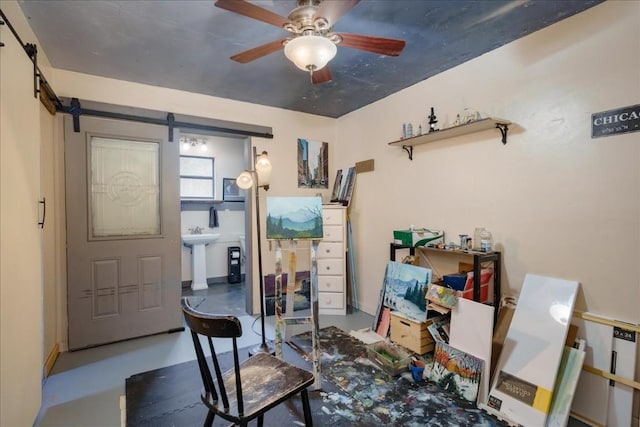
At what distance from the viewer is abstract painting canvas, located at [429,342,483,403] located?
2.18 metres

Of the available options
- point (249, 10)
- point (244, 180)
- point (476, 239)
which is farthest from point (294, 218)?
point (476, 239)

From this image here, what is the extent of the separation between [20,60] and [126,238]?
188 centimetres

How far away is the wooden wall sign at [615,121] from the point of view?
1874 millimetres

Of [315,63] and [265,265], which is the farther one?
[265,265]

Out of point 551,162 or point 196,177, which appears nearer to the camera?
point 551,162

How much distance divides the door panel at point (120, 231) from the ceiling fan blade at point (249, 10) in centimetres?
231

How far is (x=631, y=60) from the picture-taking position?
1884mm

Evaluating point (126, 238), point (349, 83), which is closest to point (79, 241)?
point (126, 238)

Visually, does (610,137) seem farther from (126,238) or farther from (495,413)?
(126,238)

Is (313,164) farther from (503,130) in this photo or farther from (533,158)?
(533,158)

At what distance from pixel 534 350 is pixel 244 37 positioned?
3.13 meters

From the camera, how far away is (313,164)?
14.3 ft

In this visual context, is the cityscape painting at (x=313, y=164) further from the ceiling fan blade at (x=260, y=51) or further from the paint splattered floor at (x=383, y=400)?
the paint splattered floor at (x=383, y=400)

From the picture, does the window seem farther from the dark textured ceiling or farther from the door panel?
the dark textured ceiling
